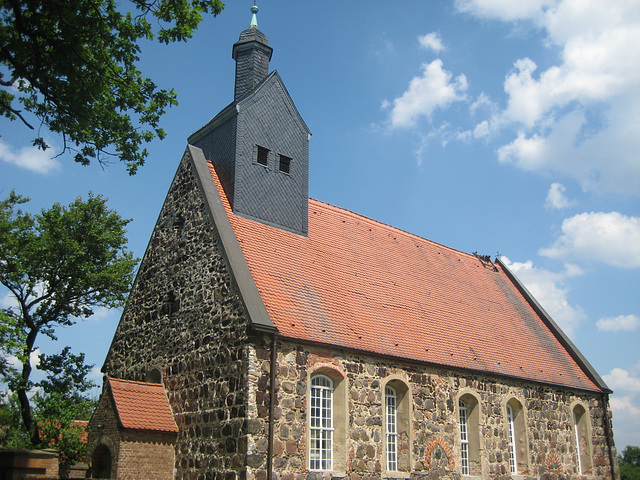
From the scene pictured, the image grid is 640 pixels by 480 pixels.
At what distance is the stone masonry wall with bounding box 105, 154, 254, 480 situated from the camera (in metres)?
12.6

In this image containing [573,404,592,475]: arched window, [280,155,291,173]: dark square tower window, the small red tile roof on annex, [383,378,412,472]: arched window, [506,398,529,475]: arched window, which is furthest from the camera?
[573,404,592,475]: arched window

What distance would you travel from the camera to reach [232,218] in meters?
15.8

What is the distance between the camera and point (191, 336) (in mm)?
14391

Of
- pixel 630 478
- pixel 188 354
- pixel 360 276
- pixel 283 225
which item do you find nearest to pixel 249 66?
pixel 283 225

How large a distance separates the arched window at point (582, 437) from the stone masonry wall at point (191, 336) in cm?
1246

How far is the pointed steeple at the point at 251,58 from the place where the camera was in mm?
18562

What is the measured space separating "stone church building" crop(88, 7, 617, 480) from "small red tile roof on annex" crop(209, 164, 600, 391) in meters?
0.07

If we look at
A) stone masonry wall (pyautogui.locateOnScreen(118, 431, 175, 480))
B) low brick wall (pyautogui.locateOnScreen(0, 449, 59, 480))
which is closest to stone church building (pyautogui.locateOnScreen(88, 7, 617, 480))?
stone masonry wall (pyautogui.locateOnScreen(118, 431, 175, 480))

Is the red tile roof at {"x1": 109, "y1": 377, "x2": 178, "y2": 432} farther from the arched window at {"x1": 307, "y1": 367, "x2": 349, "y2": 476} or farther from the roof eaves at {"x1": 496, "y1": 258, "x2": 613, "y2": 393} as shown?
the roof eaves at {"x1": 496, "y1": 258, "x2": 613, "y2": 393}

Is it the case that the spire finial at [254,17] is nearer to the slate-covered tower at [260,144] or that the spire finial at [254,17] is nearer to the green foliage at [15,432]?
the slate-covered tower at [260,144]

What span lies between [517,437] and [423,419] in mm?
4395

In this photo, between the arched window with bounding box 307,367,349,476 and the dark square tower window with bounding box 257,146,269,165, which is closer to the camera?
the arched window with bounding box 307,367,349,476

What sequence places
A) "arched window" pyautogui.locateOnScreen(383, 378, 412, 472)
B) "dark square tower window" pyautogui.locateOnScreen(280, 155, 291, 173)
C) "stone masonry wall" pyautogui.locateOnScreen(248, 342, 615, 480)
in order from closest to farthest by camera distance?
"stone masonry wall" pyautogui.locateOnScreen(248, 342, 615, 480) < "arched window" pyautogui.locateOnScreen(383, 378, 412, 472) < "dark square tower window" pyautogui.locateOnScreen(280, 155, 291, 173)

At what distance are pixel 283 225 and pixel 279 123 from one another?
320cm
